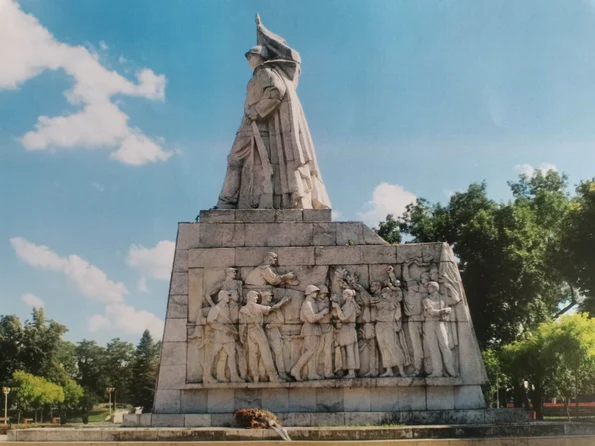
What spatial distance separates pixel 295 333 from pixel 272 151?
15.5 feet

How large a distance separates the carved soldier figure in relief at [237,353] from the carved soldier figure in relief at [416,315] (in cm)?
361

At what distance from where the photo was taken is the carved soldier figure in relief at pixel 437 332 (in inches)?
558

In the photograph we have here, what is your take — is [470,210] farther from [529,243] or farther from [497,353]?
[497,353]

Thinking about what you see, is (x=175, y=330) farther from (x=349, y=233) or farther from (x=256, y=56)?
(x=256, y=56)

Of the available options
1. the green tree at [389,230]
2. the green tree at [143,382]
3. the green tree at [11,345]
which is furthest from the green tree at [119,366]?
the green tree at [389,230]

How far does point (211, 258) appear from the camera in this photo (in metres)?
14.8

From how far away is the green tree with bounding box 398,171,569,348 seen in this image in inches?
1277

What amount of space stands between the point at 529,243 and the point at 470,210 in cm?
423

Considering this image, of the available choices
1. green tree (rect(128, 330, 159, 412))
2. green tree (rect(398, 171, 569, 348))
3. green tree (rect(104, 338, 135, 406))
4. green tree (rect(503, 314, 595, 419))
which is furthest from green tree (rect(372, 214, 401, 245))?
green tree (rect(104, 338, 135, 406))

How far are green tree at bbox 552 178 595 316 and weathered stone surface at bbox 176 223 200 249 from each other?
17.0 metres

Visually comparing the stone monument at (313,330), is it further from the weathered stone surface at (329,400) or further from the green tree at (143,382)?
the green tree at (143,382)

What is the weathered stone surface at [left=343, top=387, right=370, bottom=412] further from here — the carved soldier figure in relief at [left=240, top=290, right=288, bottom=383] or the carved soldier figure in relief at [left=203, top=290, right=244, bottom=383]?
the carved soldier figure in relief at [left=203, top=290, right=244, bottom=383]

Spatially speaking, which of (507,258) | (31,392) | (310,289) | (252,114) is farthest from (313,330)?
(31,392)

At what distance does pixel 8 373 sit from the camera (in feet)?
176
